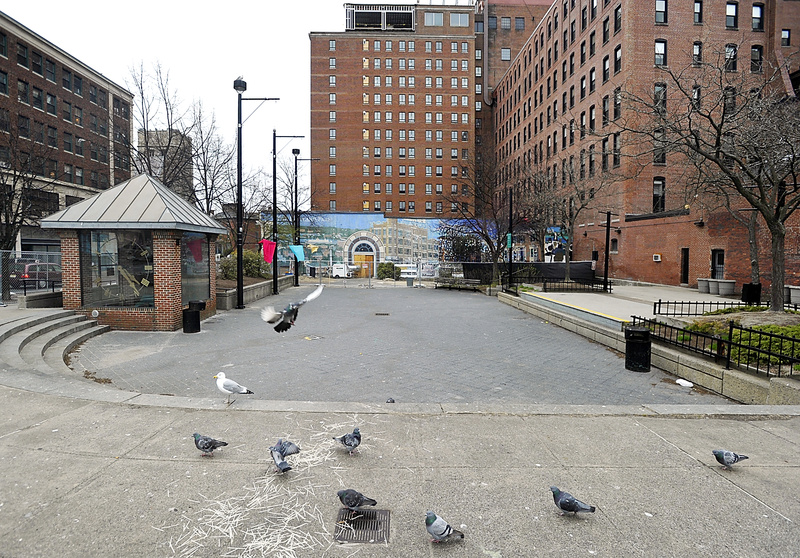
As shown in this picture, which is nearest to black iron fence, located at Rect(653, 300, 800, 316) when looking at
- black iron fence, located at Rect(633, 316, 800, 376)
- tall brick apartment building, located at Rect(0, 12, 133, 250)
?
black iron fence, located at Rect(633, 316, 800, 376)

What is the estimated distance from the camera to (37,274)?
2175 centimetres

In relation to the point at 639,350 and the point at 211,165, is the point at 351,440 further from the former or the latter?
the point at 211,165

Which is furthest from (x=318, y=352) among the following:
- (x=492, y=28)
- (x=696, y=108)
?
(x=492, y=28)

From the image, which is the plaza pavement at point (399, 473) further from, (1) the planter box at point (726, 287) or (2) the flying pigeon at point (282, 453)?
(1) the planter box at point (726, 287)

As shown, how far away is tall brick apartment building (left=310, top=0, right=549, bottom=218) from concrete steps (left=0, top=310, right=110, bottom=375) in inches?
2277

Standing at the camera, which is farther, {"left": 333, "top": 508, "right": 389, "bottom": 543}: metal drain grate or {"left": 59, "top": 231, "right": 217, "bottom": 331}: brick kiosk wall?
{"left": 59, "top": 231, "right": 217, "bottom": 331}: brick kiosk wall

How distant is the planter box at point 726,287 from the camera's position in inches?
872

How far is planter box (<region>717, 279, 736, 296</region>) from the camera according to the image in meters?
22.1

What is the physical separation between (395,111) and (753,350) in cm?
6932

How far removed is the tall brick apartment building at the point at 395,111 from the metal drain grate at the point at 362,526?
219 ft

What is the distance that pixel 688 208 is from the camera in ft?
88.0

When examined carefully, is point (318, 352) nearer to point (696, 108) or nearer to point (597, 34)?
point (696, 108)

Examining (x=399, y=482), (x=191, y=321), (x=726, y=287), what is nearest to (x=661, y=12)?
(x=726, y=287)

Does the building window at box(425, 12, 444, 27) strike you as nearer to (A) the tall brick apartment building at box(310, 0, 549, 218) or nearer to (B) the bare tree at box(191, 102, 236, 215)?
(A) the tall brick apartment building at box(310, 0, 549, 218)
